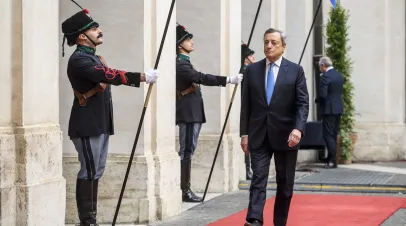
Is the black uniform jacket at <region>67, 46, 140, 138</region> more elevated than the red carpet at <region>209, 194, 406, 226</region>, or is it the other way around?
the black uniform jacket at <region>67, 46, 140, 138</region>

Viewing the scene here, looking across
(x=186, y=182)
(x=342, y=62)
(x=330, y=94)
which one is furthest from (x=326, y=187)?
(x=342, y=62)

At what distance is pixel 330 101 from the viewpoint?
19.1 m

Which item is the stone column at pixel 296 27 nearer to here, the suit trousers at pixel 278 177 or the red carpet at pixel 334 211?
the red carpet at pixel 334 211

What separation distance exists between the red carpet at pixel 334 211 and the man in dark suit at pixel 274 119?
1.09 meters

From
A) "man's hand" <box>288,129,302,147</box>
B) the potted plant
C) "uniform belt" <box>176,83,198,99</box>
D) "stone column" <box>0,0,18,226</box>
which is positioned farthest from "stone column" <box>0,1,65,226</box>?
the potted plant

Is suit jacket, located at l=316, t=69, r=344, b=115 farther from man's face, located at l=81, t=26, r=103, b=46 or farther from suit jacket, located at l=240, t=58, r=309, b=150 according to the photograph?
man's face, located at l=81, t=26, r=103, b=46

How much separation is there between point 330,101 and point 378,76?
3033 mm

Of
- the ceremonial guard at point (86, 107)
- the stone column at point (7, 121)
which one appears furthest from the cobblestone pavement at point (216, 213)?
the stone column at point (7, 121)

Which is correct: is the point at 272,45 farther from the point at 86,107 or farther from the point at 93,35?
the point at 86,107

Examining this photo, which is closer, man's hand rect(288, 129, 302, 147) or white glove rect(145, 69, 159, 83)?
white glove rect(145, 69, 159, 83)

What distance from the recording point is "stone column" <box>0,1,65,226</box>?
847 cm

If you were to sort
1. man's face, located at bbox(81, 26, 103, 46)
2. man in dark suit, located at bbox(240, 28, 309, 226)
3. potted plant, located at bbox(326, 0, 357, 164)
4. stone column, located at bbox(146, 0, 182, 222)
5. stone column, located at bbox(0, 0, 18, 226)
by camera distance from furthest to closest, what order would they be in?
1. potted plant, located at bbox(326, 0, 357, 164)
2. stone column, located at bbox(146, 0, 182, 222)
3. man in dark suit, located at bbox(240, 28, 309, 226)
4. man's face, located at bbox(81, 26, 103, 46)
5. stone column, located at bbox(0, 0, 18, 226)

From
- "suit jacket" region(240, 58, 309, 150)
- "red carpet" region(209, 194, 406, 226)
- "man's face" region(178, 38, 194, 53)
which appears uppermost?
"man's face" region(178, 38, 194, 53)

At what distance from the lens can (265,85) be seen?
10.0 meters
